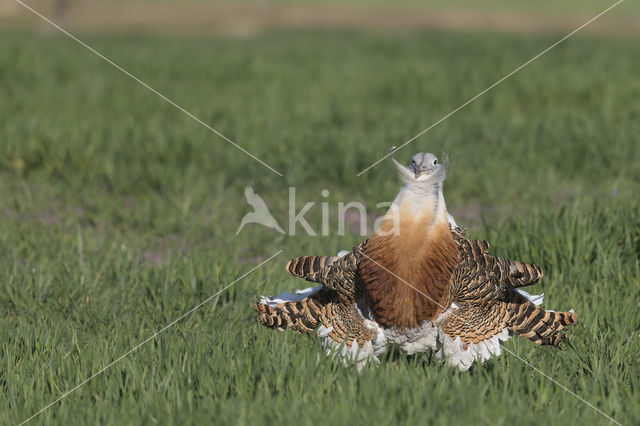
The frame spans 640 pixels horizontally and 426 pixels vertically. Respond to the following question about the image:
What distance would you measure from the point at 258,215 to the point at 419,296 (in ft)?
9.43

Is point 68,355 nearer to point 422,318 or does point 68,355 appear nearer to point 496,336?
point 422,318

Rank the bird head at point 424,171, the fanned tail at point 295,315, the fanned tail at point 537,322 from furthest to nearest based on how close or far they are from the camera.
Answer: the fanned tail at point 295,315
the fanned tail at point 537,322
the bird head at point 424,171

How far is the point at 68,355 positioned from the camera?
3057 mm

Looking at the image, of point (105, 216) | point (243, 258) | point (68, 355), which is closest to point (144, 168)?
point (105, 216)

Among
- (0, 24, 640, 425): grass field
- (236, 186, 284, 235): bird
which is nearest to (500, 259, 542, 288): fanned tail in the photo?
(0, 24, 640, 425): grass field

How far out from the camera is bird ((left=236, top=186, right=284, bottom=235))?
213 inches

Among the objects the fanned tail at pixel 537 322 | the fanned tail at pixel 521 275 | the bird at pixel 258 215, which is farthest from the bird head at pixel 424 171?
the bird at pixel 258 215

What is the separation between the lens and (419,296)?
2842 millimetres

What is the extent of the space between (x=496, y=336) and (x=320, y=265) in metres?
0.80

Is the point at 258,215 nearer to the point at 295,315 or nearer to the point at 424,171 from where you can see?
the point at 295,315

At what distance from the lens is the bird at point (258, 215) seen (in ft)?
17.8

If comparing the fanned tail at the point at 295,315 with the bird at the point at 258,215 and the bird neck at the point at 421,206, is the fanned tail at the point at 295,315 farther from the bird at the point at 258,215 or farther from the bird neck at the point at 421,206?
the bird at the point at 258,215

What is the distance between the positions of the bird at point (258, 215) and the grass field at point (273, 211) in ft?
0.30

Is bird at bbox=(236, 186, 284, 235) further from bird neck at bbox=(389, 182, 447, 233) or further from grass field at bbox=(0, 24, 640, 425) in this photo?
bird neck at bbox=(389, 182, 447, 233)
